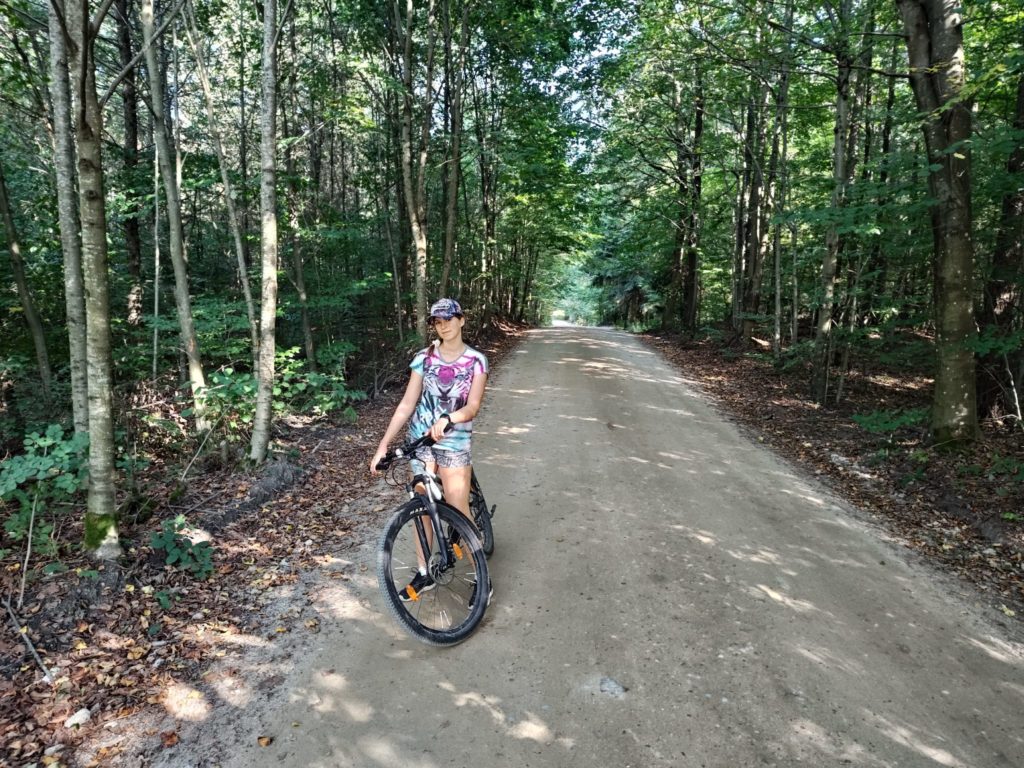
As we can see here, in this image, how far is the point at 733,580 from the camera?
4.00 meters

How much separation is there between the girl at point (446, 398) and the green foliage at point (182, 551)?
1.79 m

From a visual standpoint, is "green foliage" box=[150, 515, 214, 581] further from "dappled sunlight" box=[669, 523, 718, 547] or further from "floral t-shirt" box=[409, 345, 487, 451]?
"dappled sunlight" box=[669, 523, 718, 547]

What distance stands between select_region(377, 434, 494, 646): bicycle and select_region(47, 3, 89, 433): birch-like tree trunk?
2.60 metres

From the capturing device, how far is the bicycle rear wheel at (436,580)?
128 inches

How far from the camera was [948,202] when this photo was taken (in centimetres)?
604

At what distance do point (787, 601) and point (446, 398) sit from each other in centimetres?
275

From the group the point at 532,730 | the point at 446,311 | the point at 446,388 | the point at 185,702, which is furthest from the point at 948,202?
the point at 185,702

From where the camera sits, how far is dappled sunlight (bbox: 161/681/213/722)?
2.82 metres

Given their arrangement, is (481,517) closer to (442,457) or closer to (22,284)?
(442,457)

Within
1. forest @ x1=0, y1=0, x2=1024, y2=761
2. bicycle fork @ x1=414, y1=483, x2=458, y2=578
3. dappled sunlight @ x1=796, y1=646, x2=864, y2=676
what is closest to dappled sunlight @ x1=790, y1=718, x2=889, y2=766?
dappled sunlight @ x1=796, y1=646, x2=864, y2=676

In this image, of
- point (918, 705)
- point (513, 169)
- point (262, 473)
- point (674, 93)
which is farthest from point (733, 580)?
point (674, 93)

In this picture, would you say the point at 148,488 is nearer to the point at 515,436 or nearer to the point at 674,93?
the point at 515,436

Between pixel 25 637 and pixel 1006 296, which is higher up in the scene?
pixel 1006 296

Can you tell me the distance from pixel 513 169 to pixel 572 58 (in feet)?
10.7
